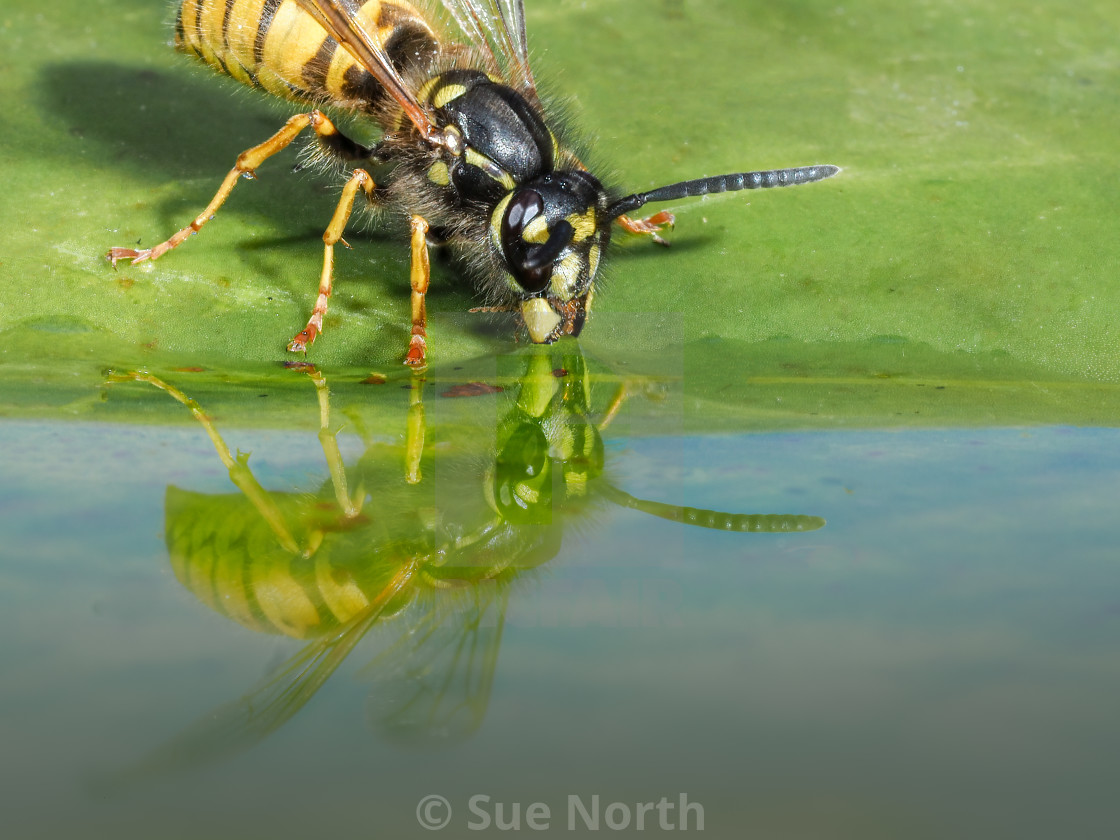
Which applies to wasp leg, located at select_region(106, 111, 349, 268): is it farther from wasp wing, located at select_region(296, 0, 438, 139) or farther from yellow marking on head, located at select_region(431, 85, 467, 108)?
yellow marking on head, located at select_region(431, 85, 467, 108)

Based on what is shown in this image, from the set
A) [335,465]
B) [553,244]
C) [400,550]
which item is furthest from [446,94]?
[400,550]

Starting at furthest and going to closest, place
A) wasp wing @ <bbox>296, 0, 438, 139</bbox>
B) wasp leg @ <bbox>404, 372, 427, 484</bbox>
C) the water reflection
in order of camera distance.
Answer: wasp wing @ <bbox>296, 0, 438, 139</bbox> → wasp leg @ <bbox>404, 372, 427, 484</bbox> → the water reflection

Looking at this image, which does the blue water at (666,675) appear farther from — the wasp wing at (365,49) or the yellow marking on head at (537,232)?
the wasp wing at (365,49)

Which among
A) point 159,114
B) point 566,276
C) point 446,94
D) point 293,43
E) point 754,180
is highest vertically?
point 293,43

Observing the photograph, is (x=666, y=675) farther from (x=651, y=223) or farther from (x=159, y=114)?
(x=159, y=114)

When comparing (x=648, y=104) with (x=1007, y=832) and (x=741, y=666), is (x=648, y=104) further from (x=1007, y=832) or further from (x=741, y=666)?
(x=1007, y=832)

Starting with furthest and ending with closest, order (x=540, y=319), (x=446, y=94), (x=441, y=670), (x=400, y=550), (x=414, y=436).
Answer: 1. (x=446, y=94)
2. (x=540, y=319)
3. (x=414, y=436)
4. (x=400, y=550)
5. (x=441, y=670)

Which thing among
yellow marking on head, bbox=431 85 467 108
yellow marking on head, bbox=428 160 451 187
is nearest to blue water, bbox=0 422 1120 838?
yellow marking on head, bbox=428 160 451 187
